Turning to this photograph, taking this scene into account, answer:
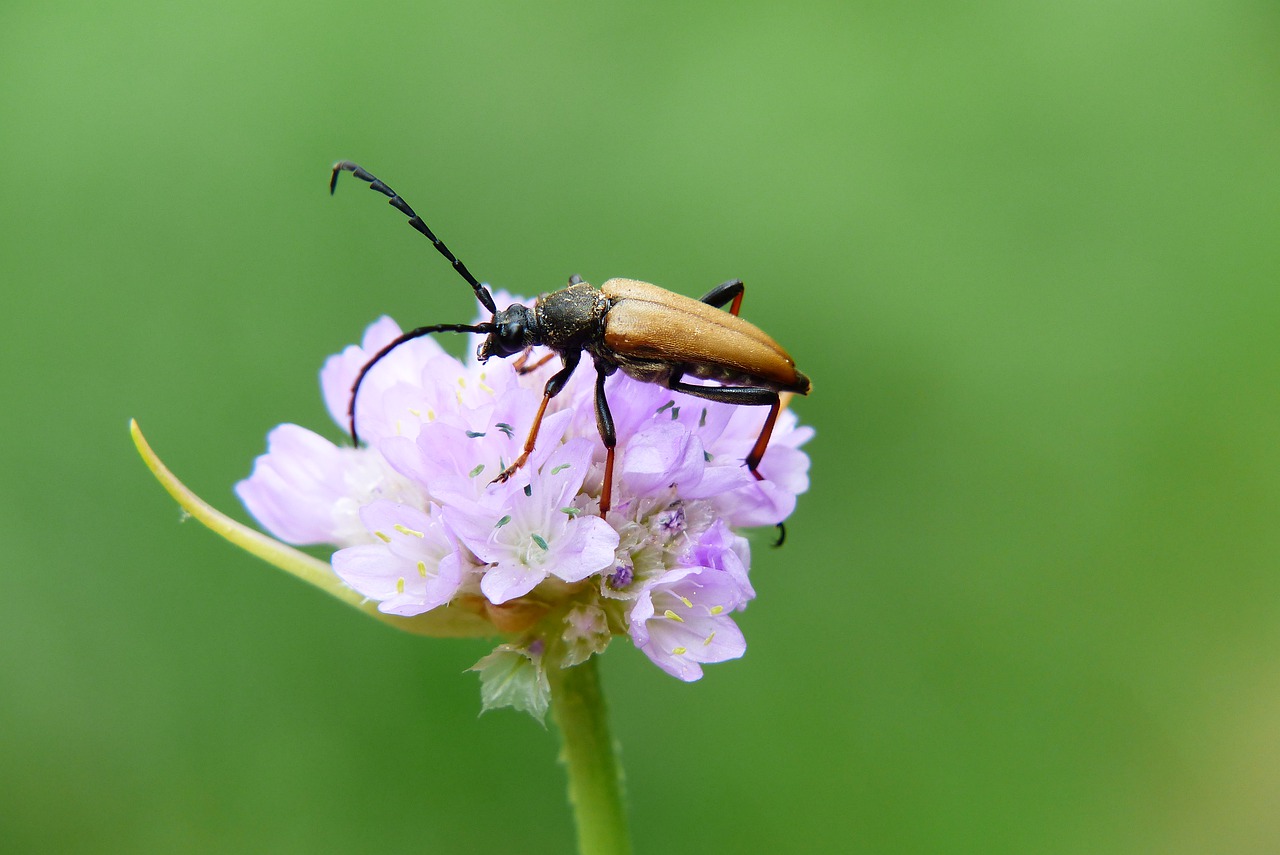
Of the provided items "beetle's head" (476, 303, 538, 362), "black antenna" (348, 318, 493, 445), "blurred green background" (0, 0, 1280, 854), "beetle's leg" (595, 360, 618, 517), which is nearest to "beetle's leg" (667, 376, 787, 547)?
"beetle's leg" (595, 360, 618, 517)

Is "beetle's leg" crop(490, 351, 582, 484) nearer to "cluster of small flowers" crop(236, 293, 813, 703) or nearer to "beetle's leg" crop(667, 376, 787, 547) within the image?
"cluster of small flowers" crop(236, 293, 813, 703)

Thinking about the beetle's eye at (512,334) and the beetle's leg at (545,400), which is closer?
the beetle's leg at (545,400)

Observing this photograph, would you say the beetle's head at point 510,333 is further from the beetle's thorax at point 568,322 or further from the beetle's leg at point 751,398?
the beetle's leg at point 751,398

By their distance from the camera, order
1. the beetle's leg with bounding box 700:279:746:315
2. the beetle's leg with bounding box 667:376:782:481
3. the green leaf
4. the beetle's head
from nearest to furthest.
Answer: the green leaf, the beetle's leg with bounding box 667:376:782:481, the beetle's head, the beetle's leg with bounding box 700:279:746:315

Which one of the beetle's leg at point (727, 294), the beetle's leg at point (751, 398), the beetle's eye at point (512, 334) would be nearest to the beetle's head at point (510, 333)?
the beetle's eye at point (512, 334)

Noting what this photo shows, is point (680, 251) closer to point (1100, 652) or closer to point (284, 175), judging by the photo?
point (284, 175)

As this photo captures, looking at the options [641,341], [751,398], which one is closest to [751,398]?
[751,398]
